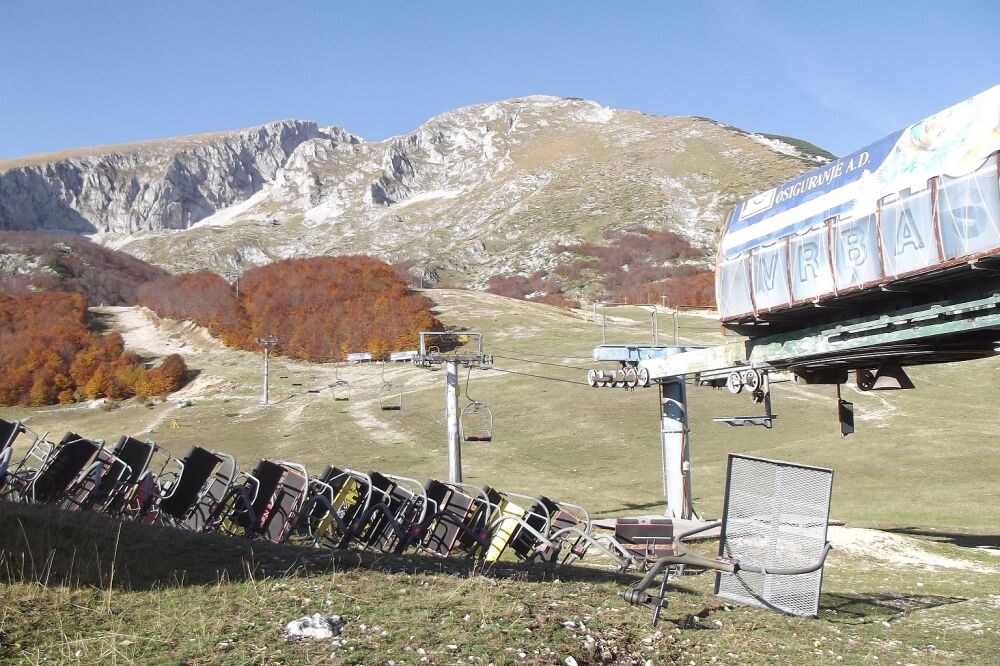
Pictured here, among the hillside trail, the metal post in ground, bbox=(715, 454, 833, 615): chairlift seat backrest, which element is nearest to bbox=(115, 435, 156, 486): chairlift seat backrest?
bbox=(715, 454, 833, 615): chairlift seat backrest

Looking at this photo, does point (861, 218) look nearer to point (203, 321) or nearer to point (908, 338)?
point (908, 338)

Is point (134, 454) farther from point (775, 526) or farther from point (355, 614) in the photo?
point (775, 526)

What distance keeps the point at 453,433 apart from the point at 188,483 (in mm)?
19751

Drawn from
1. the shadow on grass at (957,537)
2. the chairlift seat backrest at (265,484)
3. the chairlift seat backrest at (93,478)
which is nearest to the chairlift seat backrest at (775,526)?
the chairlift seat backrest at (265,484)

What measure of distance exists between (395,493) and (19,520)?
7072mm

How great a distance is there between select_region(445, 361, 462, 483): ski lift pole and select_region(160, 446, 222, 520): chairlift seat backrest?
725 inches

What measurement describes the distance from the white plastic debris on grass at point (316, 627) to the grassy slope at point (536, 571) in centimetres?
12

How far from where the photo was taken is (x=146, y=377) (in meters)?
88.4

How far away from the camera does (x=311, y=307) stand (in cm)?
11656

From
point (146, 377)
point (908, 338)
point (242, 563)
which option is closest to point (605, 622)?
point (242, 563)

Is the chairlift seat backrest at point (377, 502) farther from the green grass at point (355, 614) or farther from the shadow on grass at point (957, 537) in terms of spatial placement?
the shadow on grass at point (957, 537)

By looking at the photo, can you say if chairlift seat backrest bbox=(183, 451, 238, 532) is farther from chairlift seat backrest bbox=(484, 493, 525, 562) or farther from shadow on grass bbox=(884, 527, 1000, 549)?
shadow on grass bbox=(884, 527, 1000, 549)

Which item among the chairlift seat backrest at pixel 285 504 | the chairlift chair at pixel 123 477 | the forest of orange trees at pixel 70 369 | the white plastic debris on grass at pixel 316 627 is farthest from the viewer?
the forest of orange trees at pixel 70 369

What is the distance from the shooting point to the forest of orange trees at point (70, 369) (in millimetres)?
89625
